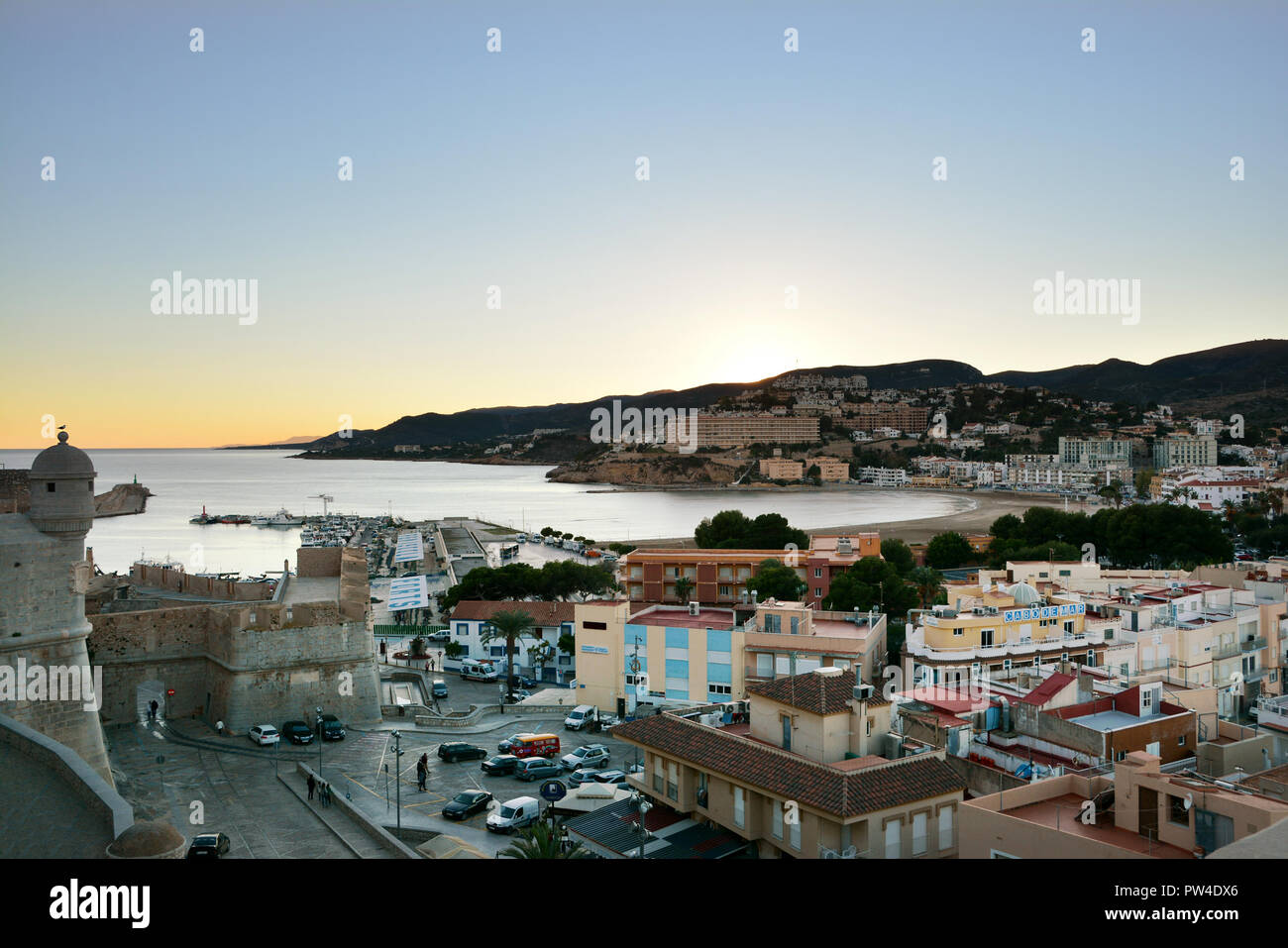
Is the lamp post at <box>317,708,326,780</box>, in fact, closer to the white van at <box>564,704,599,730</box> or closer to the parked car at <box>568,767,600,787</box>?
the parked car at <box>568,767,600,787</box>

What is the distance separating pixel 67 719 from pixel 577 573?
67.6 feet

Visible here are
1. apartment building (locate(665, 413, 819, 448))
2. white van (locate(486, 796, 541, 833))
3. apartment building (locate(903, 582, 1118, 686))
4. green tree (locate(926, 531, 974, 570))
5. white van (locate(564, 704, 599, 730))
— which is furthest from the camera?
apartment building (locate(665, 413, 819, 448))

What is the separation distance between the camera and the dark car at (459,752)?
515 inches

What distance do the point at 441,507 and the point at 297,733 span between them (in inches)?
3275

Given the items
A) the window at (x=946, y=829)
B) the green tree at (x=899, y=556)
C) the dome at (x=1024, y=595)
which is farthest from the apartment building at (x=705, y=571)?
the window at (x=946, y=829)

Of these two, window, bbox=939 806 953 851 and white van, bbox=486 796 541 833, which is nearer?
window, bbox=939 806 953 851

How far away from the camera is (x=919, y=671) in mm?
16016

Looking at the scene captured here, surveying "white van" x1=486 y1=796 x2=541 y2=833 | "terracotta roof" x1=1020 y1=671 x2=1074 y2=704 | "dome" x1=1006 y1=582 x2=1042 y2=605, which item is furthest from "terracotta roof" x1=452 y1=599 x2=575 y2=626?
"terracotta roof" x1=1020 y1=671 x2=1074 y2=704

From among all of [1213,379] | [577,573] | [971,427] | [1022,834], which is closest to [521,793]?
[1022,834]

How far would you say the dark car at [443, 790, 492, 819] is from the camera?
35.3 ft

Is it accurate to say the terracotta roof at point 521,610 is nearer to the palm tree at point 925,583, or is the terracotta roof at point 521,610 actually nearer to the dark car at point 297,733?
the palm tree at point 925,583

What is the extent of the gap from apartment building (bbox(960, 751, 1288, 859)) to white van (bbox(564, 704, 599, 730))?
914 cm

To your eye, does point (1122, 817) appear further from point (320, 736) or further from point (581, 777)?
point (320, 736)

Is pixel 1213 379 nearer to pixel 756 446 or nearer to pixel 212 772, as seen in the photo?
pixel 756 446
